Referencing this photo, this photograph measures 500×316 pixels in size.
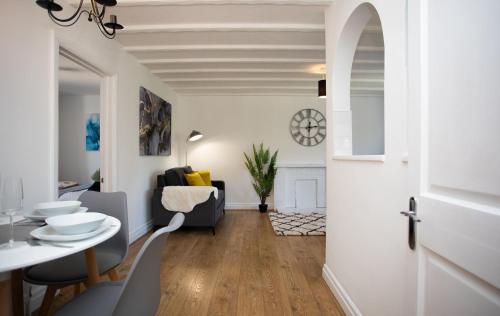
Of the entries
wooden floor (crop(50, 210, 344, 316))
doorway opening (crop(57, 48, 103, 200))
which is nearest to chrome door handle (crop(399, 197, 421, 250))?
wooden floor (crop(50, 210, 344, 316))

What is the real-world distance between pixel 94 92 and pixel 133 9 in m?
3.80

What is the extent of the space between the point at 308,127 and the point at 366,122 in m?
1.30

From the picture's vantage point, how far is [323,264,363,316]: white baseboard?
1686 mm

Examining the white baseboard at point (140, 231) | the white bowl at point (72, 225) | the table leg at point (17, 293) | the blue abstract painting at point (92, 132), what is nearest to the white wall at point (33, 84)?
the table leg at point (17, 293)

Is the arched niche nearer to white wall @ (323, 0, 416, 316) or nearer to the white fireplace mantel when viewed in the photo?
white wall @ (323, 0, 416, 316)

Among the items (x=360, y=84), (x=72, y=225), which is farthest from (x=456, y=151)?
(x=360, y=84)

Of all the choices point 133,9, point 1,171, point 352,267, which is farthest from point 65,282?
point 133,9

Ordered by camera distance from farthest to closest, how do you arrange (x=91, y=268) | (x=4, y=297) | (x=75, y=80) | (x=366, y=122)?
(x=366, y=122)
(x=75, y=80)
(x=91, y=268)
(x=4, y=297)

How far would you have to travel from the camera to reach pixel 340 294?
1898 mm

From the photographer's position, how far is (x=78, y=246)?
3.02 ft

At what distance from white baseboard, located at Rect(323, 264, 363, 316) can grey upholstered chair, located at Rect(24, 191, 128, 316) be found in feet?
5.00

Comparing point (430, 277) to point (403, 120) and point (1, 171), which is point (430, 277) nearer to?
point (403, 120)

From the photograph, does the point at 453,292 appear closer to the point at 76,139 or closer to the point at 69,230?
the point at 69,230

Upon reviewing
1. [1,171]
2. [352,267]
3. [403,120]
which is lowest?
[352,267]
